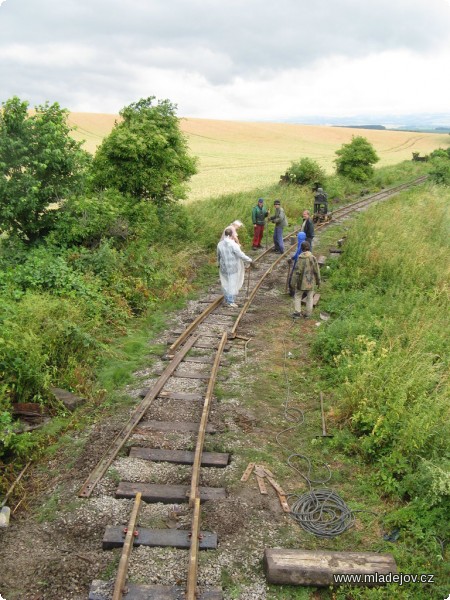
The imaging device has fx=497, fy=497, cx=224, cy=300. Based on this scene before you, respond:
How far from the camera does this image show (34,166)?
11.3 meters

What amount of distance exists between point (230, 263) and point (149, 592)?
7.96 meters

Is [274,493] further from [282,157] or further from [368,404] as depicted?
[282,157]

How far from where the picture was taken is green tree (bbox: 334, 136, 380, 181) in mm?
34037

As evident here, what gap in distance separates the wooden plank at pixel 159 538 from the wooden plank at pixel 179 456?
3.95 ft

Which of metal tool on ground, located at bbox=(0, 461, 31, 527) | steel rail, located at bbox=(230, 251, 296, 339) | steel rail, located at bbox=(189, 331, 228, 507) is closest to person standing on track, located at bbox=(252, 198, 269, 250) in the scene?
steel rail, located at bbox=(230, 251, 296, 339)

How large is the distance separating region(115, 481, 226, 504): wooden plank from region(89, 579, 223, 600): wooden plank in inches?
46.4

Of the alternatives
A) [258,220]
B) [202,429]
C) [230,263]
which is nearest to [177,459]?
[202,429]

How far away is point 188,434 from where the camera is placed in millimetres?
7070

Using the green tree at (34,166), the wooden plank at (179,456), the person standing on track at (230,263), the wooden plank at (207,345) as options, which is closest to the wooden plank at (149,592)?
the wooden plank at (179,456)

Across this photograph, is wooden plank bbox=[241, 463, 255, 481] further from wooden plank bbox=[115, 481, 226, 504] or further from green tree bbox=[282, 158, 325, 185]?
green tree bbox=[282, 158, 325, 185]

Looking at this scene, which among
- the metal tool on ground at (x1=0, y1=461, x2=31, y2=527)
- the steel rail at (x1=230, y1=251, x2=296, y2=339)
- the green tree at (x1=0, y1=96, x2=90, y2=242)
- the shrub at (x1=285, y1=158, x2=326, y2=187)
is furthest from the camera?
the shrub at (x1=285, y1=158, x2=326, y2=187)

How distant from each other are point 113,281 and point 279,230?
22.6ft

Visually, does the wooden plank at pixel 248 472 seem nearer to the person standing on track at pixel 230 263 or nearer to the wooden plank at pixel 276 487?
the wooden plank at pixel 276 487

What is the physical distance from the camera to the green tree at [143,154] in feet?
46.9
